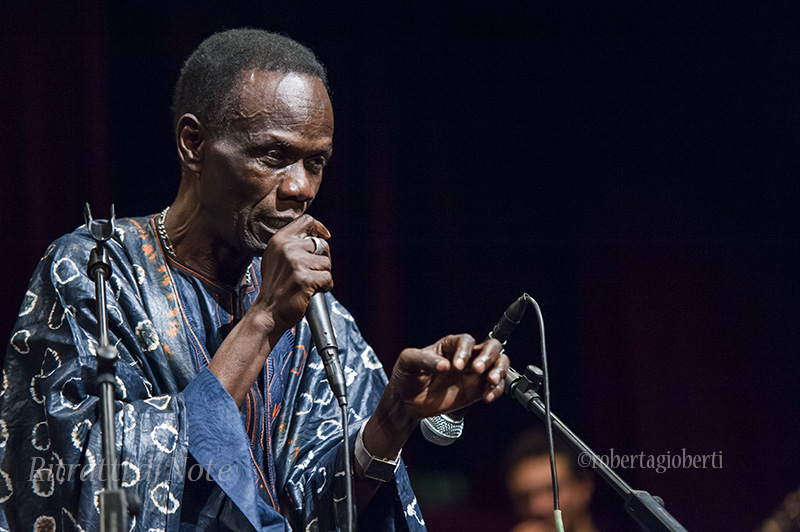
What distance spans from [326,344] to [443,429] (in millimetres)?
398

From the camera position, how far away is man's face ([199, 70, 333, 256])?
215cm

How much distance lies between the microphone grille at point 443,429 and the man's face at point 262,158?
604 millimetres

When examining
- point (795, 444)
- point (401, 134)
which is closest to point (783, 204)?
point (795, 444)

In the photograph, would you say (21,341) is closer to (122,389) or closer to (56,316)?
(56,316)

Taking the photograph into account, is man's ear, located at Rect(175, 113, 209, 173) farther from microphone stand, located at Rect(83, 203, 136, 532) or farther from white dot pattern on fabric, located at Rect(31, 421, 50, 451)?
white dot pattern on fabric, located at Rect(31, 421, 50, 451)

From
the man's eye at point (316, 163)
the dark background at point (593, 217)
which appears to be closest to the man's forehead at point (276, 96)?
the man's eye at point (316, 163)

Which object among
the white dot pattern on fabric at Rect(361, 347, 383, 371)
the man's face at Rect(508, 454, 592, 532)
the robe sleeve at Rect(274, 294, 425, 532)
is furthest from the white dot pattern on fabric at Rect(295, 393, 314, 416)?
the man's face at Rect(508, 454, 592, 532)

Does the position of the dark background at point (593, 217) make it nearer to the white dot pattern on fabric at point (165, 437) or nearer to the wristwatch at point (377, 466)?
the wristwatch at point (377, 466)

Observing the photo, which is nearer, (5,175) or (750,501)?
(5,175)

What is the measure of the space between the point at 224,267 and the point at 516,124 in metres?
1.81

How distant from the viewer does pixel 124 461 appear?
5.82ft

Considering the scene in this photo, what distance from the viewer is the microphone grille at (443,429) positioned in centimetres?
198

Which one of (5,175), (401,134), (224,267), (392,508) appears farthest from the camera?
(401,134)

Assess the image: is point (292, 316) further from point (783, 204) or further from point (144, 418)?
point (783, 204)
